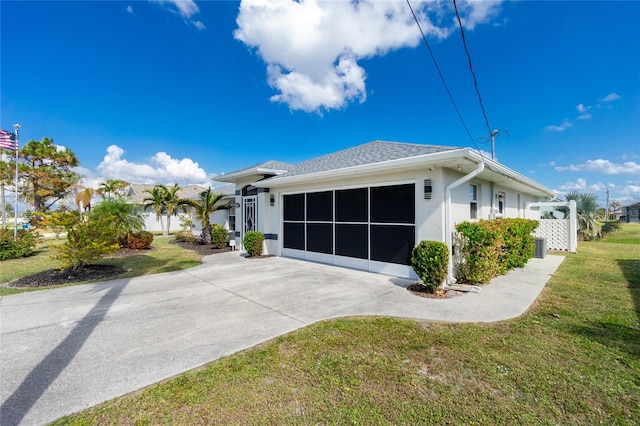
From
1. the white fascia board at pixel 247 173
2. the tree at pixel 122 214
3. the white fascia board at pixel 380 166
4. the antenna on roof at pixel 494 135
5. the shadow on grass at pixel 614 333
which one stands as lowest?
the shadow on grass at pixel 614 333

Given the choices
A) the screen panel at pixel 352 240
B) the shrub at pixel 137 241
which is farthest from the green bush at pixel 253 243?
the shrub at pixel 137 241

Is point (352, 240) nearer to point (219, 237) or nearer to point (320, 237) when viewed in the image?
point (320, 237)

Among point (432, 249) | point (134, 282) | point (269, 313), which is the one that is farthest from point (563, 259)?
point (134, 282)

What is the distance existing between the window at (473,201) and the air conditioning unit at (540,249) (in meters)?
4.65

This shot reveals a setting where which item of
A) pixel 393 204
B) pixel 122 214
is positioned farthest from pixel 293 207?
pixel 122 214

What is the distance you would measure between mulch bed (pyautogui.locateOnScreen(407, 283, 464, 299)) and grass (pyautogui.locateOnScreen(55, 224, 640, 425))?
144cm

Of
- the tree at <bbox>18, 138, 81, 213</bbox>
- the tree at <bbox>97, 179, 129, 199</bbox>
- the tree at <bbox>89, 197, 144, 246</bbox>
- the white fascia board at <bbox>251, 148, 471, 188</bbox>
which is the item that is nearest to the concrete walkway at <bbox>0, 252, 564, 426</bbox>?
the white fascia board at <bbox>251, 148, 471, 188</bbox>

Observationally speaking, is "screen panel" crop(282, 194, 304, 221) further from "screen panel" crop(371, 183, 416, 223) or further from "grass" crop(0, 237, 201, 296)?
"grass" crop(0, 237, 201, 296)

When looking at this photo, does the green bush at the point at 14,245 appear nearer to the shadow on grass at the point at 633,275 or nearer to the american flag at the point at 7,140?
the american flag at the point at 7,140

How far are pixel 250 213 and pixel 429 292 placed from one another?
8633 mm

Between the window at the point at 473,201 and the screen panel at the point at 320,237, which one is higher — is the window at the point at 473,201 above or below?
above

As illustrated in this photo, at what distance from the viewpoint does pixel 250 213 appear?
12188 mm

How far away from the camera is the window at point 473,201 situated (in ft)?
26.1

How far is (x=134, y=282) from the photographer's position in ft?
22.3
